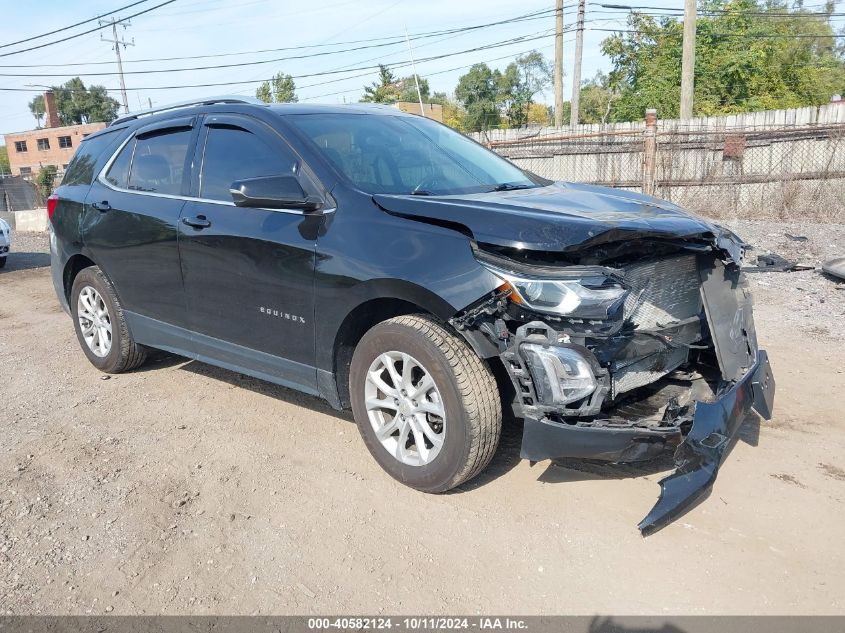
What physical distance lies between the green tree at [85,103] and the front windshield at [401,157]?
88.0 metres

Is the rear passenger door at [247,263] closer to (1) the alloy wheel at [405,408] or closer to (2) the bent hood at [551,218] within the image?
(1) the alloy wheel at [405,408]

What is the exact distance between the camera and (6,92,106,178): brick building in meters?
65.8

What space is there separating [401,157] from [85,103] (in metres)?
93.3

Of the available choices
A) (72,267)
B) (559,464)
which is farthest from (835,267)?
(72,267)

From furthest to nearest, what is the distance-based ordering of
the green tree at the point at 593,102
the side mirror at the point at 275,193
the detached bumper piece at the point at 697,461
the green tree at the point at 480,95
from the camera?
the green tree at the point at 480,95 < the green tree at the point at 593,102 < the side mirror at the point at 275,193 < the detached bumper piece at the point at 697,461

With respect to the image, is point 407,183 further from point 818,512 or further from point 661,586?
point 818,512

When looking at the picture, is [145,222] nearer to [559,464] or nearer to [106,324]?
[106,324]

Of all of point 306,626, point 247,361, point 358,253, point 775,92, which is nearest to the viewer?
point 306,626

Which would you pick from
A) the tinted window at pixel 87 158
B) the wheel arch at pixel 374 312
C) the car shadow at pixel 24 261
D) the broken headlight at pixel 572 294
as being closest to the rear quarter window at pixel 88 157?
the tinted window at pixel 87 158

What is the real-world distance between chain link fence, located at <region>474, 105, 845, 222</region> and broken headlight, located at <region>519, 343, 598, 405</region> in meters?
8.26

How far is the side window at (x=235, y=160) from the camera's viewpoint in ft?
13.0

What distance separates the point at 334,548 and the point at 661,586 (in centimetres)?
139

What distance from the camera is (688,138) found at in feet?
46.3

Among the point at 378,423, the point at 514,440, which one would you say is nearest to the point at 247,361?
the point at 378,423
